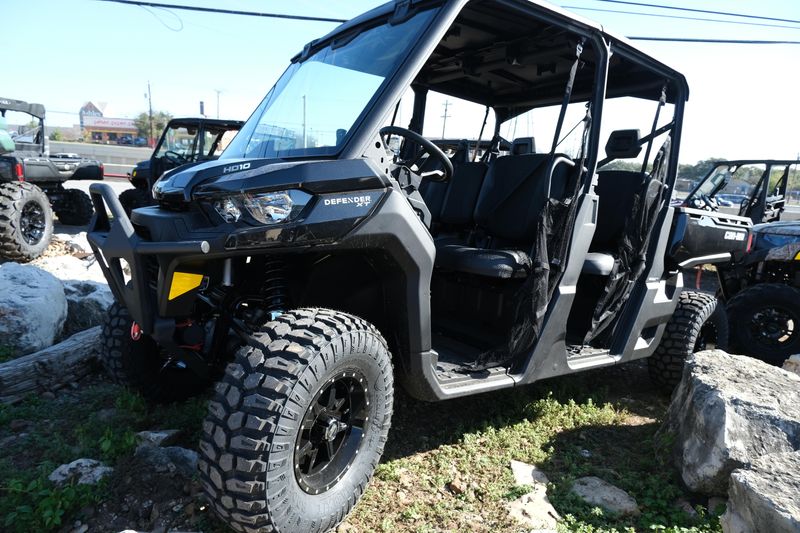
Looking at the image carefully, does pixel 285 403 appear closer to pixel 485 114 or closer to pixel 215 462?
pixel 215 462

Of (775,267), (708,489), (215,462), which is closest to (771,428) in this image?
(708,489)

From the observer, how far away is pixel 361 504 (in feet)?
8.75

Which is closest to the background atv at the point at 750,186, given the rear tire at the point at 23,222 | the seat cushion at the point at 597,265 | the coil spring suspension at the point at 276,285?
the seat cushion at the point at 597,265

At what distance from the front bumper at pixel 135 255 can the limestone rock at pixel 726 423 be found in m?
2.68

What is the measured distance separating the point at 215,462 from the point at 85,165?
422 inches

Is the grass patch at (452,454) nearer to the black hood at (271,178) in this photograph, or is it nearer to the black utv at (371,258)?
the black utv at (371,258)

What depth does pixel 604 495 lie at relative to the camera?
2893 mm

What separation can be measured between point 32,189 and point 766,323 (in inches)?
376

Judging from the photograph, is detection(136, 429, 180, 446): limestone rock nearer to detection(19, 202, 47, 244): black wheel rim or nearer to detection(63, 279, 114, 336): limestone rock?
detection(63, 279, 114, 336): limestone rock

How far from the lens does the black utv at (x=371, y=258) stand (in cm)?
214

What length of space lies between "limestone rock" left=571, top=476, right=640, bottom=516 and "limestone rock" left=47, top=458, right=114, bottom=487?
2.37 meters

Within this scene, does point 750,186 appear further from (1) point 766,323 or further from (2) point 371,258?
(2) point 371,258

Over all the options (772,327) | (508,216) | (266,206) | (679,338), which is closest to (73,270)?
(508,216)

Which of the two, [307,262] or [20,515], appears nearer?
[20,515]
